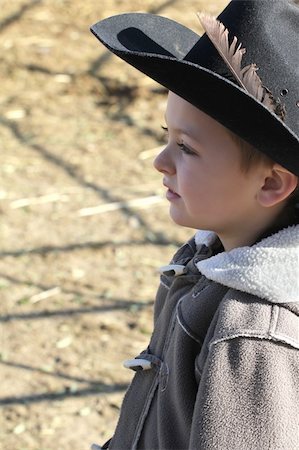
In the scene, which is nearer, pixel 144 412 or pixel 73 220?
pixel 144 412

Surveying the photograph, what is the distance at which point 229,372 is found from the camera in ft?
5.21

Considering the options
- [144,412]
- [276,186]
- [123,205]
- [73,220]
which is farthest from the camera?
[123,205]

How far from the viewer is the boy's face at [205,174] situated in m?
1.70

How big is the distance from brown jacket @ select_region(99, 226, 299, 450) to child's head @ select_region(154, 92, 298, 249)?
0.22 feet

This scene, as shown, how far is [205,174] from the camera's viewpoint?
67.2 inches

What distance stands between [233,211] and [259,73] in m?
0.25

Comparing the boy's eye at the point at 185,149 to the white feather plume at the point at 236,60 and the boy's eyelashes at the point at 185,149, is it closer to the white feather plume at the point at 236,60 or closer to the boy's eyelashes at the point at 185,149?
the boy's eyelashes at the point at 185,149

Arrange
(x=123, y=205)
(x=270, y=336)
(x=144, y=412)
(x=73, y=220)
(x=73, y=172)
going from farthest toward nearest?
(x=73, y=172)
(x=123, y=205)
(x=73, y=220)
(x=144, y=412)
(x=270, y=336)

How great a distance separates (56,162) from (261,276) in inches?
146

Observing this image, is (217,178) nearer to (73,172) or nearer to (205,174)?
(205,174)

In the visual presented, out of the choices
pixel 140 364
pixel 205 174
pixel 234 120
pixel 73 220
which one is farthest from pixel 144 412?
pixel 73 220

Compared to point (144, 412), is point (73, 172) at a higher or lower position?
lower

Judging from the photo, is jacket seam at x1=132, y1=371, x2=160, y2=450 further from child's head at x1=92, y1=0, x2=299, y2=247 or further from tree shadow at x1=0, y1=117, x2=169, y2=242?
tree shadow at x1=0, y1=117, x2=169, y2=242

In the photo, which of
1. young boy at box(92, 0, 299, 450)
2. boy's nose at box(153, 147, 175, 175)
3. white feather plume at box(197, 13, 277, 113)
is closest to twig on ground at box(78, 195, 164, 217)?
young boy at box(92, 0, 299, 450)
